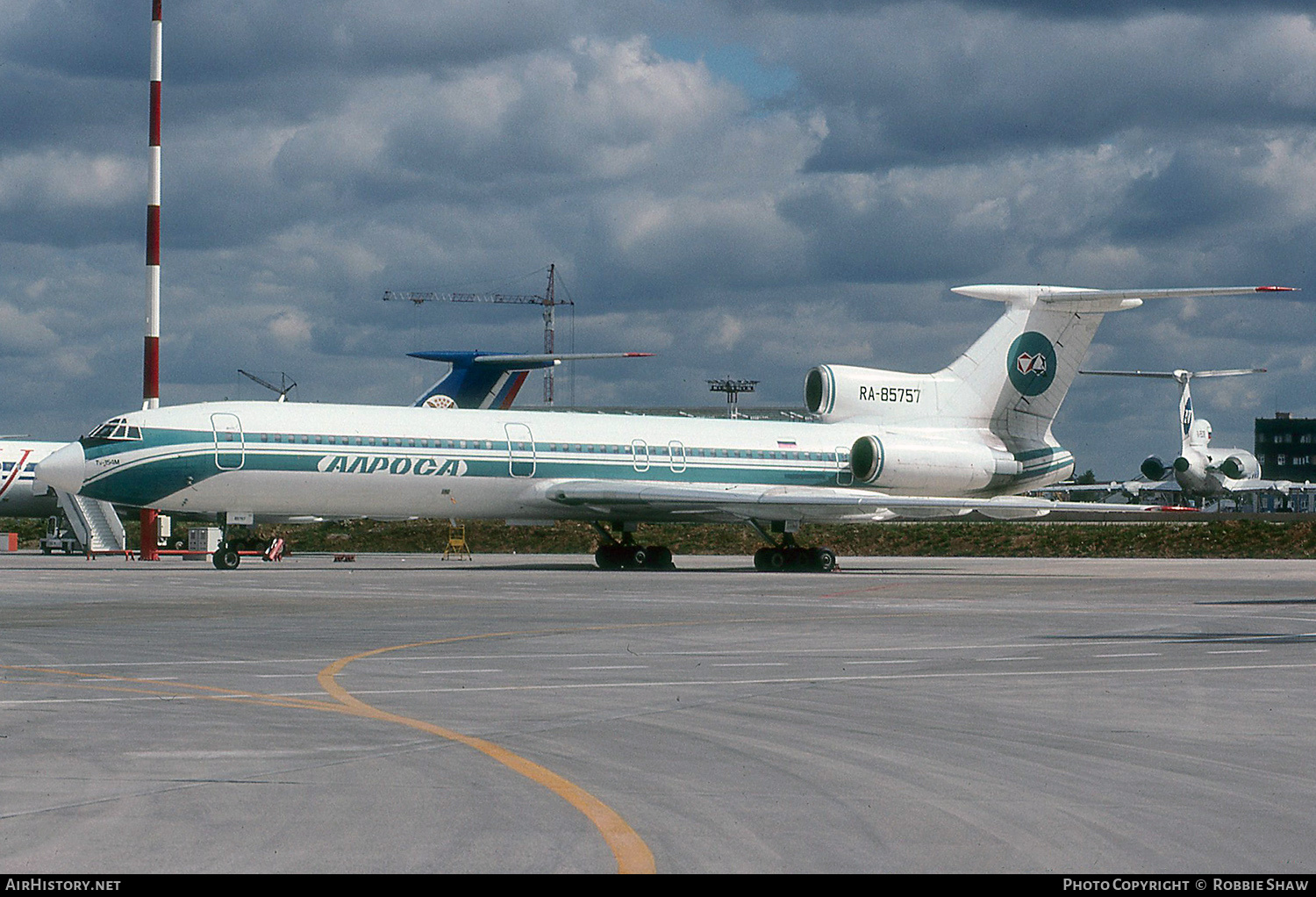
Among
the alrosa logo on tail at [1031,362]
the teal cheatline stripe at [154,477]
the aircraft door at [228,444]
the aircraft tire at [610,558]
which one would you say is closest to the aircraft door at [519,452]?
the aircraft tire at [610,558]

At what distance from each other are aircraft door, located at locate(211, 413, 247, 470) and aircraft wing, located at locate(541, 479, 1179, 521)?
8463 millimetres

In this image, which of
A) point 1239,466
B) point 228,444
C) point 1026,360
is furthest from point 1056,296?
point 1239,466

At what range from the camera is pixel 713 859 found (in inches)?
283

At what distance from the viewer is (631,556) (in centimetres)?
4475

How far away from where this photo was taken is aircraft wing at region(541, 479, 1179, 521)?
4166 cm

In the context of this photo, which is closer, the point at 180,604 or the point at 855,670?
the point at 855,670

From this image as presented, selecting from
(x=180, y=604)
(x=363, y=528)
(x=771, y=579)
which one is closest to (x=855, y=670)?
(x=180, y=604)

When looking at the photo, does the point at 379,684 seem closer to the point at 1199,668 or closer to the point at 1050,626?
the point at 1199,668

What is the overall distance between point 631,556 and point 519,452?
17.3 ft

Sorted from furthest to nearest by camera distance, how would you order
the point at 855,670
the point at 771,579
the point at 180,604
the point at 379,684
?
1. the point at 771,579
2. the point at 180,604
3. the point at 855,670
4. the point at 379,684

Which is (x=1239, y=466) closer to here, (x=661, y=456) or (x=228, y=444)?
(x=661, y=456)

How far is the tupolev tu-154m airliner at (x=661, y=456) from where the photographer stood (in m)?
38.2

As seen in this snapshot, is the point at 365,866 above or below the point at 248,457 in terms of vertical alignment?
below
